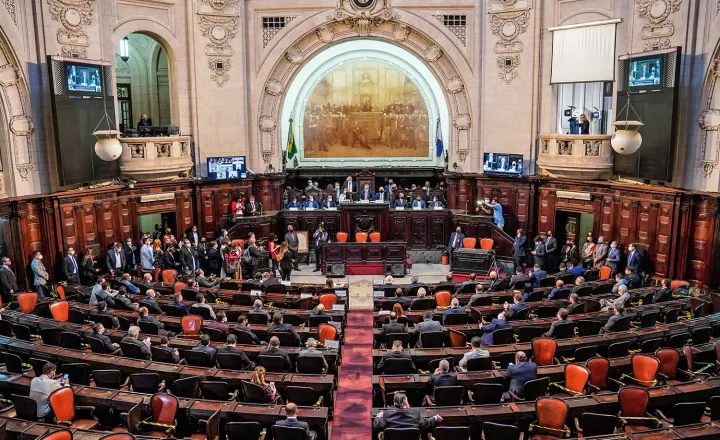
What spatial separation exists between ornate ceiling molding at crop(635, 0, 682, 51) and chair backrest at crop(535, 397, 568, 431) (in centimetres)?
1522

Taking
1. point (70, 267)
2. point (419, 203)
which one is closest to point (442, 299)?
point (419, 203)

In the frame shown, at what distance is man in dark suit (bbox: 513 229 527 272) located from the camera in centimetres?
2253

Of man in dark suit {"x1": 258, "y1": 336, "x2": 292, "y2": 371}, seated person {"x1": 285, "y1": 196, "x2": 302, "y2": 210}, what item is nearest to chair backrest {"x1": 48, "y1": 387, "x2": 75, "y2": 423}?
man in dark suit {"x1": 258, "y1": 336, "x2": 292, "y2": 371}

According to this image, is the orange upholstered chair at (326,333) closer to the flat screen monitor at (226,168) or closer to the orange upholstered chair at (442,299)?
the orange upholstered chair at (442,299)

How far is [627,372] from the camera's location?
12.2 m

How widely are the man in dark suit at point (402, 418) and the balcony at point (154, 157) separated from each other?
51.7 ft

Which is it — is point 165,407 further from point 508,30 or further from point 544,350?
point 508,30

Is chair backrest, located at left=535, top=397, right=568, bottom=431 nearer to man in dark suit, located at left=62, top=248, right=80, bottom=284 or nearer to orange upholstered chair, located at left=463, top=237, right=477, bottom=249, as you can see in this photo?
orange upholstered chair, located at left=463, top=237, right=477, bottom=249

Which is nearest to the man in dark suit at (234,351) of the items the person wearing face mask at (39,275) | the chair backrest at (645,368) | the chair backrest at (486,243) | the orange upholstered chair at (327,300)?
the orange upholstered chair at (327,300)

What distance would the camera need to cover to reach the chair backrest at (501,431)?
9477mm

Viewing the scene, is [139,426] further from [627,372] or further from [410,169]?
[410,169]

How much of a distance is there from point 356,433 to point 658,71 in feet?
51.4

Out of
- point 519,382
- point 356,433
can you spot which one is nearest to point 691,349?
point 519,382

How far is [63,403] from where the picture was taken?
1047 centimetres
